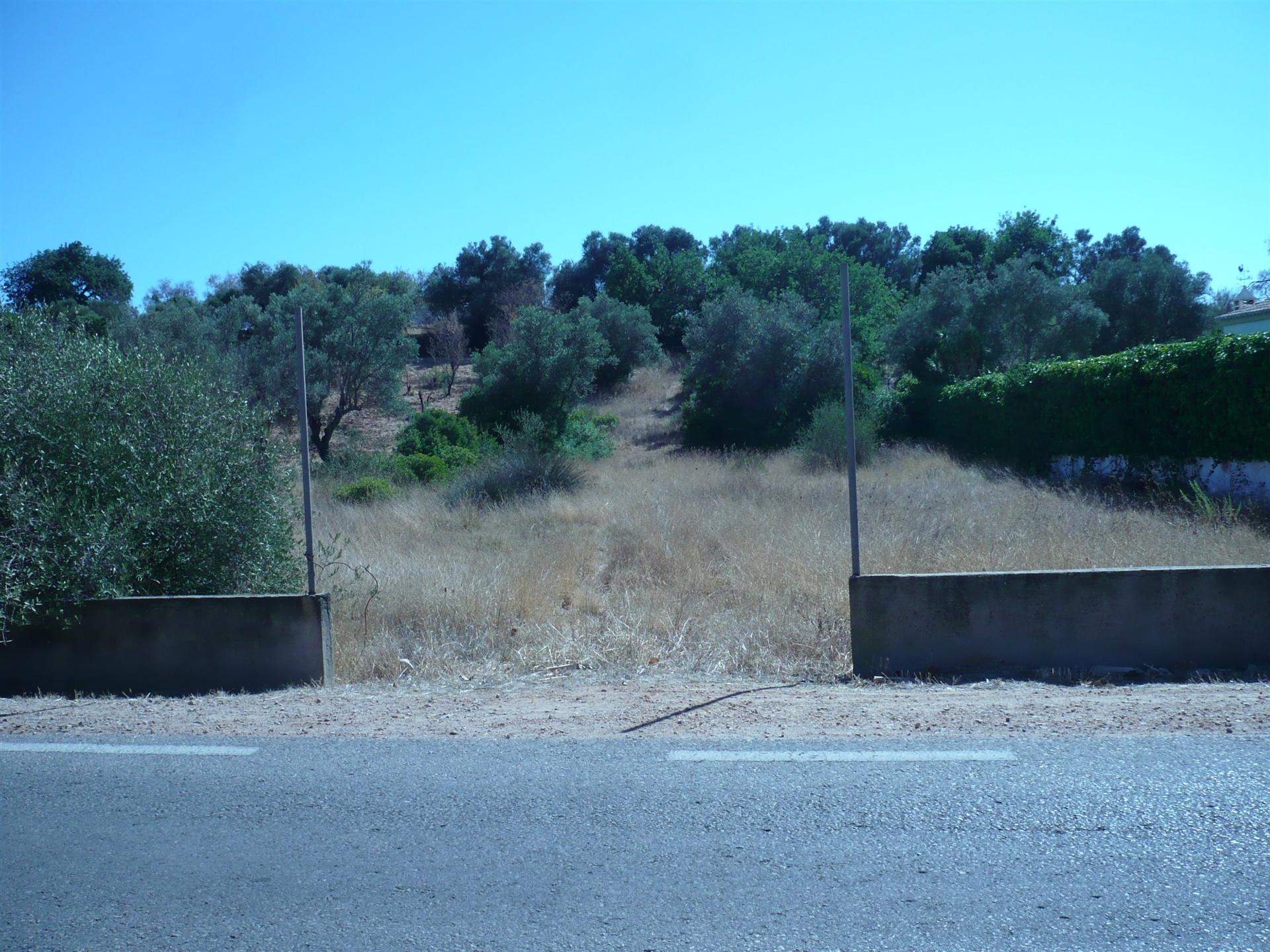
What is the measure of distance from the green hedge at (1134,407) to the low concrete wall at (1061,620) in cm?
919

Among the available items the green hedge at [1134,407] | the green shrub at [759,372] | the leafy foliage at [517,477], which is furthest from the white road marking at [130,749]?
the green shrub at [759,372]

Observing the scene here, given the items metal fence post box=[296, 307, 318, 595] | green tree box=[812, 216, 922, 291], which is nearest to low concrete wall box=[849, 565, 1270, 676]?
metal fence post box=[296, 307, 318, 595]

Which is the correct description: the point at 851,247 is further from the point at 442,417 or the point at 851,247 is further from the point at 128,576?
the point at 128,576

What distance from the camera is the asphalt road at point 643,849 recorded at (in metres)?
3.60

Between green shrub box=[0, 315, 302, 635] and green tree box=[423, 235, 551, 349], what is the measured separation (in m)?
41.9

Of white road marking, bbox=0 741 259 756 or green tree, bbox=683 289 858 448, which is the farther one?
green tree, bbox=683 289 858 448

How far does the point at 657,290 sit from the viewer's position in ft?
160

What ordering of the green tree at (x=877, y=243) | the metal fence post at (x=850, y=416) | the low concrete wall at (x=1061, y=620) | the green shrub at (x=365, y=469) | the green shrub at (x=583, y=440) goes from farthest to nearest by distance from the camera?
the green tree at (x=877, y=243), the green shrub at (x=583, y=440), the green shrub at (x=365, y=469), the metal fence post at (x=850, y=416), the low concrete wall at (x=1061, y=620)

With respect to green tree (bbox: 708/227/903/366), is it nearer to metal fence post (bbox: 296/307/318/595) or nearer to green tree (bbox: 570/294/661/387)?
green tree (bbox: 570/294/661/387)

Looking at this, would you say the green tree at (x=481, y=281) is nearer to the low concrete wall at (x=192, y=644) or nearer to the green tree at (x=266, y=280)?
the green tree at (x=266, y=280)

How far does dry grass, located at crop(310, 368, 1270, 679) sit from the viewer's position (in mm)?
8805

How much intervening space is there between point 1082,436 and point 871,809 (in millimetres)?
17807

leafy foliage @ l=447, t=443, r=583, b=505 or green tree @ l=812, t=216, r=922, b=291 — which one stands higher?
green tree @ l=812, t=216, r=922, b=291

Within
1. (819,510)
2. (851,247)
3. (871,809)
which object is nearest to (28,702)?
(871,809)
